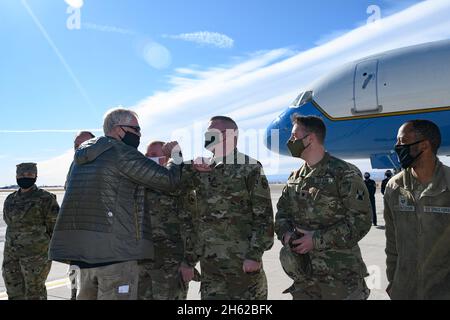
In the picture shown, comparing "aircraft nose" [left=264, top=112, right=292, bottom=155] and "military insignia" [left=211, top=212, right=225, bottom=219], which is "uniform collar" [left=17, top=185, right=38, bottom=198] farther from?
"aircraft nose" [left=264, top=112, right=292, bottom=155]

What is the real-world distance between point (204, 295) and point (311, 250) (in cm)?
96

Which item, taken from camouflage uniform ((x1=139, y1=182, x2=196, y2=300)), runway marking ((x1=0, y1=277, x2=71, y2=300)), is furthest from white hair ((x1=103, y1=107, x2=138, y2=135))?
runway marking ((x1=0, y1=277, x2=71, y2=300))

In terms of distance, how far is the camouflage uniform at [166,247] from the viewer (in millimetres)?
3943

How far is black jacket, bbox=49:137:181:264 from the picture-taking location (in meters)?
3.02

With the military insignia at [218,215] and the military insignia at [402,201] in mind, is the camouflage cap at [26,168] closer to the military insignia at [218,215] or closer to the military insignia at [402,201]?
the military insignia at [218,215]

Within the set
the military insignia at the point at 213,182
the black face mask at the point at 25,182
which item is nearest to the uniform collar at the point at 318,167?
the military insignia at the point at 213,182

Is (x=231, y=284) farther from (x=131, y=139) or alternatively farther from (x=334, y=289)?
(x=131, y=139)

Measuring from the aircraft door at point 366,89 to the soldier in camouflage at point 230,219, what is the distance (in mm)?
9702

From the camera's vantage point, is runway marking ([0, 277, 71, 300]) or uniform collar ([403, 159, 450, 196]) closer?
uniform collar ([403, 159, 450, 196])

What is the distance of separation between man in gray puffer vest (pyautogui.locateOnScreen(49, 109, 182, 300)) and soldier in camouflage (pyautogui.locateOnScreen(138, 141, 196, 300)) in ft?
2.39

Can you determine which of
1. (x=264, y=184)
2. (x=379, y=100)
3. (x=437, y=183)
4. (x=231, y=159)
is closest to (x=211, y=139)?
(x=231, y=159)
